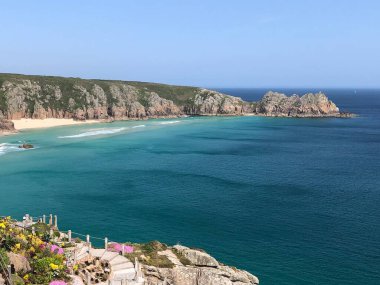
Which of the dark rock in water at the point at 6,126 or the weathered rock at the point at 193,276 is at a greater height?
the dark rock in water at the point at 6,126

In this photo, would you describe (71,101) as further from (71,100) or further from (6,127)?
(6,127)

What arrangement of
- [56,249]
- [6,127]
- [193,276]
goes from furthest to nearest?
[6,127] → [193,276] → [56,249]

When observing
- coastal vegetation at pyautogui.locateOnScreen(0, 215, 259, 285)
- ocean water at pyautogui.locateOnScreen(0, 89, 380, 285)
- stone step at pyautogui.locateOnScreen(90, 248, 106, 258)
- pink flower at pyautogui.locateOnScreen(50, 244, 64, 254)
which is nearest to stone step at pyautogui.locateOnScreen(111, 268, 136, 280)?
coastal vegetation at pyautogui.locateOnScreen(0, 215, 259, 285)

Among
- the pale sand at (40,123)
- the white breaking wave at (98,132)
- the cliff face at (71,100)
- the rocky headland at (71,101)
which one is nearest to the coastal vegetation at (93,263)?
the white breaking wave at (98,132)

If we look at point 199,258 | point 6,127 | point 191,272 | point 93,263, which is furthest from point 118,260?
point 6,127

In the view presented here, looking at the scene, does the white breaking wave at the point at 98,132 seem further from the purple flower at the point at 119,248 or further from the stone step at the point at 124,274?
the stone step at the point at 124,274

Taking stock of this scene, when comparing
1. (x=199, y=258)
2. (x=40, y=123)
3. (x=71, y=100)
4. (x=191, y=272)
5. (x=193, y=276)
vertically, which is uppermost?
(x=71, y=100)
